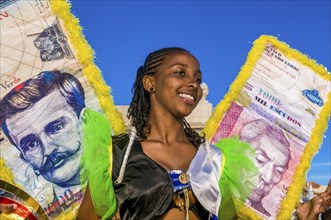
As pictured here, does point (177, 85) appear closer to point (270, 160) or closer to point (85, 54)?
point (85, 54)

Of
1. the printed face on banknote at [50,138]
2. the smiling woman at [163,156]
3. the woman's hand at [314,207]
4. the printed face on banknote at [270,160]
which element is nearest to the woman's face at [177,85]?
the smiling woman at [163,156]

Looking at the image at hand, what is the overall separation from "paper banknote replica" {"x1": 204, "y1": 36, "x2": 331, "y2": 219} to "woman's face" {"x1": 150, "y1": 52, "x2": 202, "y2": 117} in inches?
58.3

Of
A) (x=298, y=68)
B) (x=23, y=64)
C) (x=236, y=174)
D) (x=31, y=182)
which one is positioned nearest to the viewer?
(x=236, y=174)

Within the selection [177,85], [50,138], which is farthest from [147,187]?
[50,138]

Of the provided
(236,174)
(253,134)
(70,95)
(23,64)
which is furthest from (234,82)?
(236,174)

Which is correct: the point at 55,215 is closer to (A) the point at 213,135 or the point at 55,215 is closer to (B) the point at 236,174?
(A) the point at 213,135

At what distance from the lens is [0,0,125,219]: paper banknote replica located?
3303 millimetres

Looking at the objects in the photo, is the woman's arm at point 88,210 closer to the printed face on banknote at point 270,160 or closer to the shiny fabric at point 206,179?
the shiny fabric at point 206,179

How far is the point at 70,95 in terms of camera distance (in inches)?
136

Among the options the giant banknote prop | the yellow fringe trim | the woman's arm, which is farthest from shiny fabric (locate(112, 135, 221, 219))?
the yellow fringe trim

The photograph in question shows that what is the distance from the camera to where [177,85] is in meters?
2.27

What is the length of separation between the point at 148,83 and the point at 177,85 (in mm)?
186

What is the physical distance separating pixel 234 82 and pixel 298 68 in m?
0.64

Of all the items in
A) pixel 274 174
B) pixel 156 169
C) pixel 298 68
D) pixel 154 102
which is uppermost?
pixel 298 68
